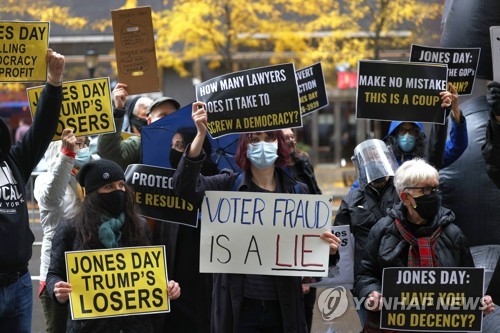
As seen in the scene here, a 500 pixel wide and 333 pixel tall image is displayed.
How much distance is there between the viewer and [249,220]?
482 centimetres

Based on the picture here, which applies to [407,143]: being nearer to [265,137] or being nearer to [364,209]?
[364,209]

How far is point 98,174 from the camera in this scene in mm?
4641

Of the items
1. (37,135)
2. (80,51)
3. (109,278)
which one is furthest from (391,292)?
(80,51)

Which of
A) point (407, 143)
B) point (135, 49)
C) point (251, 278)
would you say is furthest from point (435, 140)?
point (135, 49)

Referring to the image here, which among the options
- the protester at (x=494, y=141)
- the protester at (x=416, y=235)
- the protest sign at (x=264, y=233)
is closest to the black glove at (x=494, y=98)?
the protester at (x=494, y=141)

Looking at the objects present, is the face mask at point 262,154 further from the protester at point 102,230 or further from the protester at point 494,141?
the protester at point 494,141

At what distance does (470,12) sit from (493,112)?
1.40 m

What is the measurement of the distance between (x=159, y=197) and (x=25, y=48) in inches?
46.2

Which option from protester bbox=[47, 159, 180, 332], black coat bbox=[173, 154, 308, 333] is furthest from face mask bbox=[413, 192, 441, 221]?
protester bbox=[47, 159, 180, 332]

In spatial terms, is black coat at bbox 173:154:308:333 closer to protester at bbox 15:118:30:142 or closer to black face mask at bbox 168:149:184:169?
black face mask at bbox 168:149:184:169

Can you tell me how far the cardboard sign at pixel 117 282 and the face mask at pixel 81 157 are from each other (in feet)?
4.40

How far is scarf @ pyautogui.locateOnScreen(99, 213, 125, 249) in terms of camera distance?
4539mm

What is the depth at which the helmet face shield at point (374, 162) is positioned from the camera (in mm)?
5500

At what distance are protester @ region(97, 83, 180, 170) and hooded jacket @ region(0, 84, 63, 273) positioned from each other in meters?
1.09
